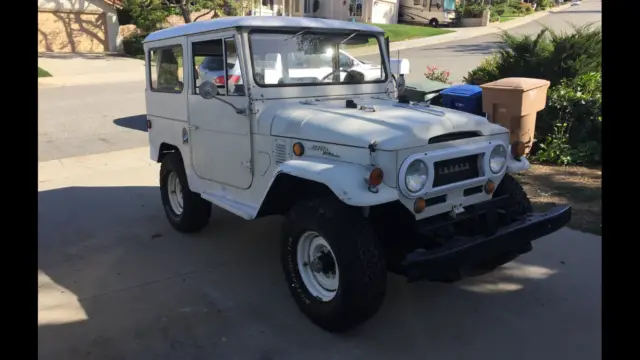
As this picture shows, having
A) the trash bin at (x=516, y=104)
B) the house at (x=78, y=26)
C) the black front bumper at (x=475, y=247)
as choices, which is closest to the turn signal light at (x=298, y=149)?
the black front bumper at (x=475, y=247)

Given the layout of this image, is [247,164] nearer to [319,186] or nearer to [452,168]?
[319,186]

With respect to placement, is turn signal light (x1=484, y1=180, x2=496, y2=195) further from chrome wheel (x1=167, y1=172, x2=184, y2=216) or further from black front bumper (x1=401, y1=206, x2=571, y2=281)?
chrome wheel (x1=167, y1=172, x2=184, y2=216)

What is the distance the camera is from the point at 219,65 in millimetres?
4422

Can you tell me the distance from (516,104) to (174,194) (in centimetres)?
458

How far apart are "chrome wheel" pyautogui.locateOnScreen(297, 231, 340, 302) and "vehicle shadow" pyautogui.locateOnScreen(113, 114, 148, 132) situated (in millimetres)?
8145

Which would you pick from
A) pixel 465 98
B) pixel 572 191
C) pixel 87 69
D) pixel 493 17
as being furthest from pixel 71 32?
pixel 493 17

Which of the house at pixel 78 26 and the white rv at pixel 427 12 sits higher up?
the white rv at pixel 427 12

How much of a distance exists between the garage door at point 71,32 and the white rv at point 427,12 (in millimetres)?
23338

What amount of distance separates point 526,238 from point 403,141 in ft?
3.68

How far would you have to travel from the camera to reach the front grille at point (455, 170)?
11.5 feet

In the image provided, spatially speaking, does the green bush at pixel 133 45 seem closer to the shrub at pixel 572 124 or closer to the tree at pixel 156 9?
the tree at pixel 156 9

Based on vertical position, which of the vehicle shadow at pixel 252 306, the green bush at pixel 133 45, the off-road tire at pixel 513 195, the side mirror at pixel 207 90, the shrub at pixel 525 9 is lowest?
the vehicle shadow at pixel 252 306
